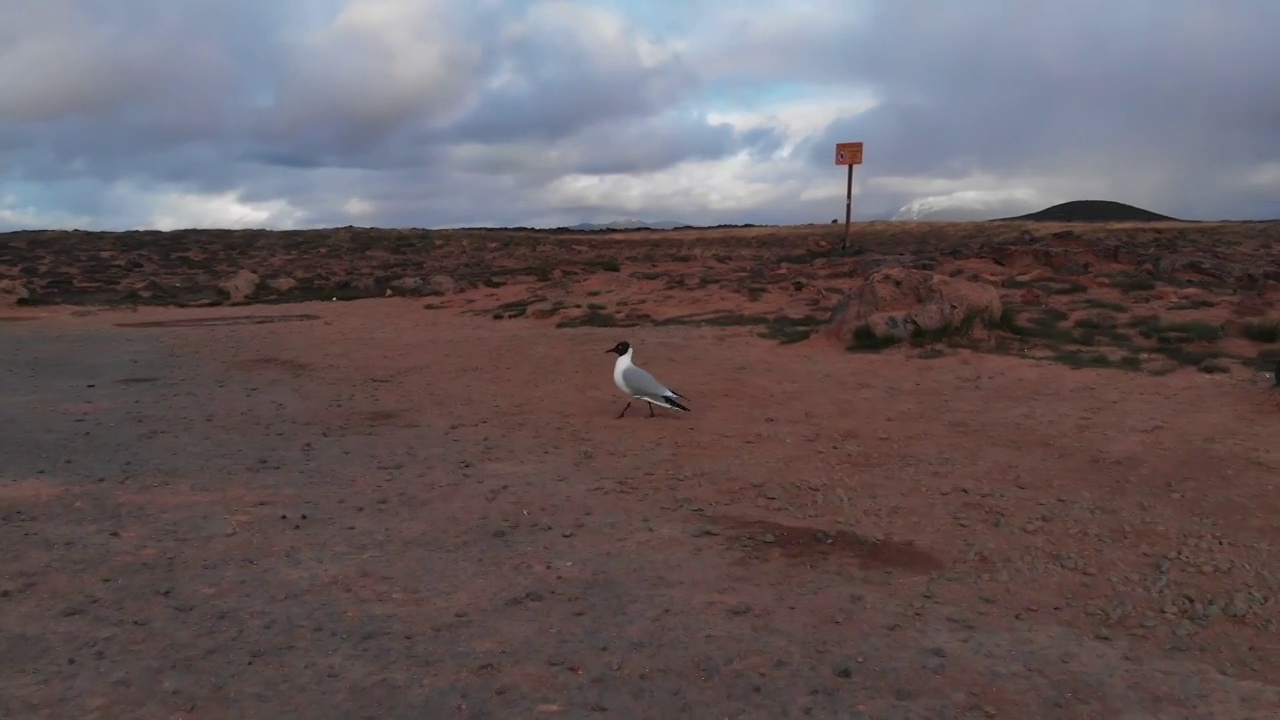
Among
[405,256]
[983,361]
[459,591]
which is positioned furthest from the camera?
[405,256]

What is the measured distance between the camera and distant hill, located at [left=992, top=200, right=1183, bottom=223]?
60656 mm

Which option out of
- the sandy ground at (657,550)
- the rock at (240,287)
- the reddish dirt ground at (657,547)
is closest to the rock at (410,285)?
the rock at (240,287)

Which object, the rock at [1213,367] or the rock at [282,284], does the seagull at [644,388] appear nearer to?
the rock at [1213,367]

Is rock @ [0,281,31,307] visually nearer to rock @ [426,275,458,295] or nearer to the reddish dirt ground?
rock @ [426,275,458,295]

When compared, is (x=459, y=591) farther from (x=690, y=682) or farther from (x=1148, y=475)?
(x=1148, y=475)

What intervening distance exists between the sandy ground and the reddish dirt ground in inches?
1.0

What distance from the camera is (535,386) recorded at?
11375 millimetres

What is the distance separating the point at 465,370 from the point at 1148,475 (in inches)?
325

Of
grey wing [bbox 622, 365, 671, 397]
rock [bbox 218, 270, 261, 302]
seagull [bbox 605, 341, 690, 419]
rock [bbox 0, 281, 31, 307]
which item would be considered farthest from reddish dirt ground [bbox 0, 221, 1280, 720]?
rock [bbox 218, 270, 261, 302]

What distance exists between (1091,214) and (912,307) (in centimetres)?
5804

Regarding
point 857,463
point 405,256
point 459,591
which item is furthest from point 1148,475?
point 405,256

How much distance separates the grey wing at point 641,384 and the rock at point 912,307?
4550 mm

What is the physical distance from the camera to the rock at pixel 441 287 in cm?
2484

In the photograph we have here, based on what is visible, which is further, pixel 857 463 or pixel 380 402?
pixel 380 402
